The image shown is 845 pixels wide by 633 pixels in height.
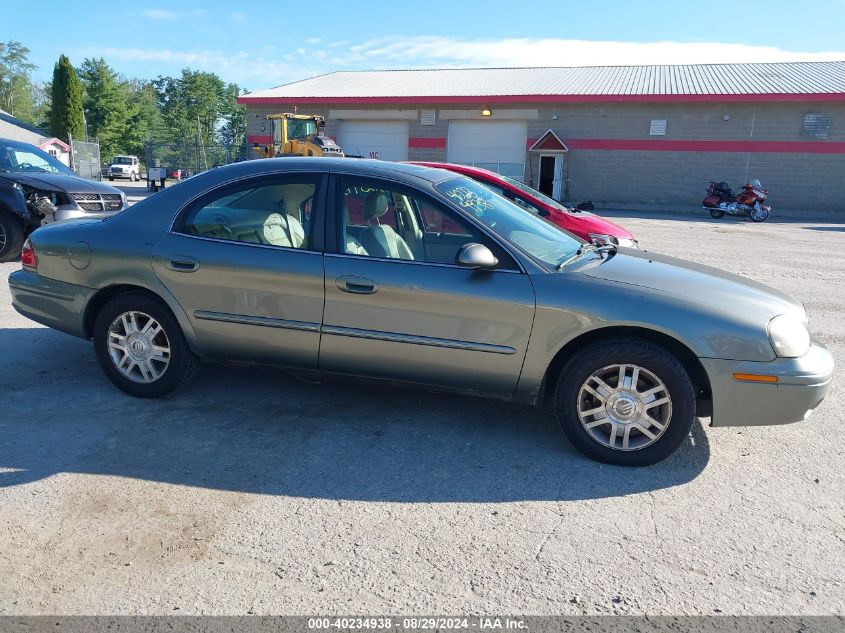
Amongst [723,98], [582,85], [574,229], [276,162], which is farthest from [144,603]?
[582,85]

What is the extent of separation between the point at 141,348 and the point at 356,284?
1.60 meters

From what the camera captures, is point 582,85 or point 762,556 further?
point 582,85

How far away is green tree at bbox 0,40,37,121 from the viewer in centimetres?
8706

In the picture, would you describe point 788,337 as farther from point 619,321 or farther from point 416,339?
point 416,339

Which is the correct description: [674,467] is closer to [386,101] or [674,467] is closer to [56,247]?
[56,247]

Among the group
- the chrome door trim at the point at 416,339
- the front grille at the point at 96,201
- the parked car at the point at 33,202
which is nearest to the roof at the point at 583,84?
the front grille at the point at 96,201

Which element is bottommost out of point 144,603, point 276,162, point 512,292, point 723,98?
point 144,603

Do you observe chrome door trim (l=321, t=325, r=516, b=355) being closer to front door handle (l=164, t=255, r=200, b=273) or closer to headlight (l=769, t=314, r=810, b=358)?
front door handle (l=164, t=255, r=200, b=273)

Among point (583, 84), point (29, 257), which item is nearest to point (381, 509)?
point (29, 257)

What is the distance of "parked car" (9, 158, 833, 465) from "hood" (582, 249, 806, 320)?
17 mm

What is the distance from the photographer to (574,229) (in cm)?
888

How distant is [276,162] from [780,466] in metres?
3.56

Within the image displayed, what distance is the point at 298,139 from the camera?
26719 millimetres

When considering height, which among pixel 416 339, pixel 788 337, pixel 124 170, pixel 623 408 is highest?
pixel 124 170
